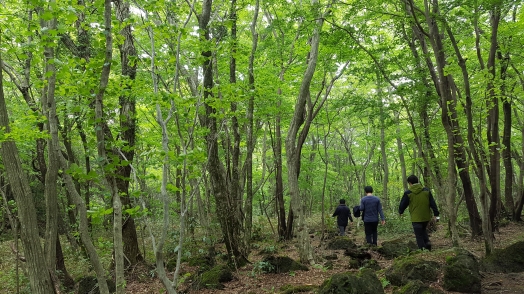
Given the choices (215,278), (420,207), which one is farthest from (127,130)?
(420,207)

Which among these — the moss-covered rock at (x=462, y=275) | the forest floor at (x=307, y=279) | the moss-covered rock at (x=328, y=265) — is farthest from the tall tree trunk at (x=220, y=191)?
the moss-covered rock at (x=462, y=275)

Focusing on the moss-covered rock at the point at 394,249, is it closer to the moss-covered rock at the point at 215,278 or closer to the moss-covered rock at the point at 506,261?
the moss-covered rock at the point at 506,261

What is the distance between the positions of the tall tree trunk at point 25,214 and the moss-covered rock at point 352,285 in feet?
13.0

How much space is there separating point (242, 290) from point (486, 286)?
4.08 m

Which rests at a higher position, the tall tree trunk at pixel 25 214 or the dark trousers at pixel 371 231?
the tall tree trunk at pixel 25 214

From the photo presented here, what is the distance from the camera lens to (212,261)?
8883 mm

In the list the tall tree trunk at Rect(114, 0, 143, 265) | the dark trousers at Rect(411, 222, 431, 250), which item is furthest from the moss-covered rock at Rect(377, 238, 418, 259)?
the tall tree trunk at Rect(114, 0, 143, 265)

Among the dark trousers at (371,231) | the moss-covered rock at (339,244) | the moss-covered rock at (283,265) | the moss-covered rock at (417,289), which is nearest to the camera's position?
the moss-covered rock at (417,289)

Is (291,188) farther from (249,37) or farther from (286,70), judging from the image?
(249,37)

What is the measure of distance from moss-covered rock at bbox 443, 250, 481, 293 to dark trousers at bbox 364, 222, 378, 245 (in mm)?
3851

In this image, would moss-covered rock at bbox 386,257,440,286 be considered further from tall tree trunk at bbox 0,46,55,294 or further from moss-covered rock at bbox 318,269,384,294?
tall tree trunk at bbox 0,46,55,294

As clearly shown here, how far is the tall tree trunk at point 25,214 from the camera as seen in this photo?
15.0 feet

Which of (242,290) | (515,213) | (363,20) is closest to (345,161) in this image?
(515,213)

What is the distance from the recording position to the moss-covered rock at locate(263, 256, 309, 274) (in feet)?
24.0
